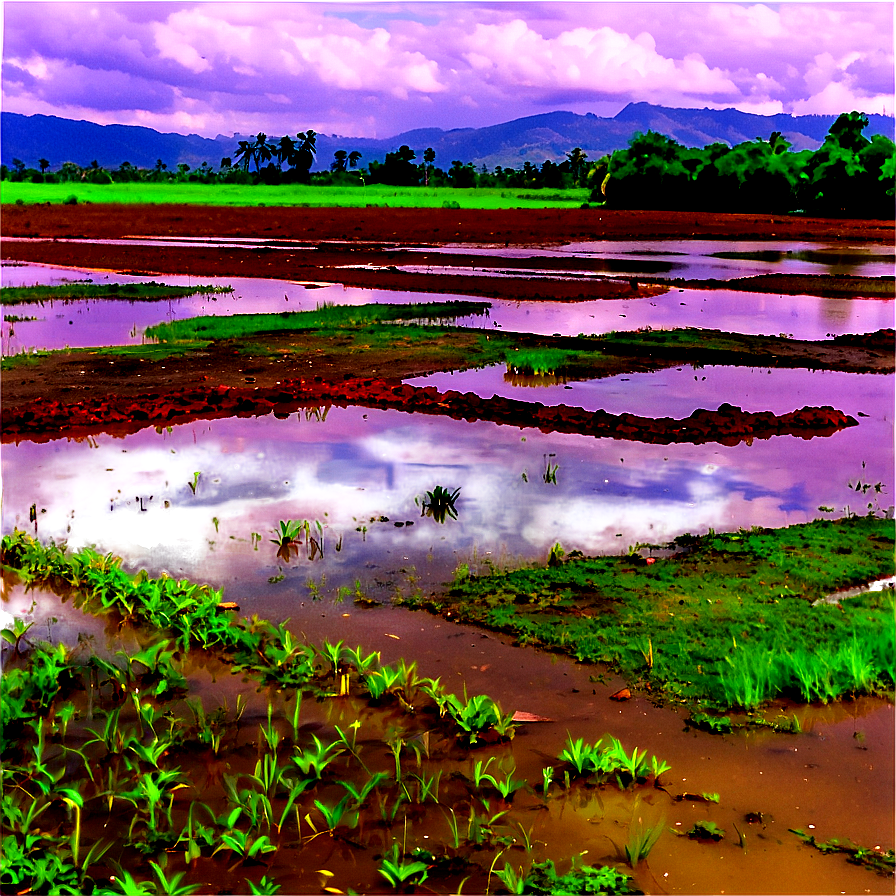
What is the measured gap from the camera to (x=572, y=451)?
993 cm

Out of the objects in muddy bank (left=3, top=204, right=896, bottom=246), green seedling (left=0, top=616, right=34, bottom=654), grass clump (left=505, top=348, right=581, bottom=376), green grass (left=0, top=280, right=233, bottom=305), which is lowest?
green seedling (left=0, top=616, right=34, bottom=654)

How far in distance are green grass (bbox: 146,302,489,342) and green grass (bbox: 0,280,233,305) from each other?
473 cm

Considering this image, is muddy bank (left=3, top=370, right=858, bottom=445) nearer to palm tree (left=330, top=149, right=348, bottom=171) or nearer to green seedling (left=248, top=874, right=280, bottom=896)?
green seedling (left=248, top=874, right=280, bottom=896)

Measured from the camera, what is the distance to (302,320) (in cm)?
1850

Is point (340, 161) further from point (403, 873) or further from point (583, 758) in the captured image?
point (403, 873)

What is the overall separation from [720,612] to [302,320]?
13.6 metres

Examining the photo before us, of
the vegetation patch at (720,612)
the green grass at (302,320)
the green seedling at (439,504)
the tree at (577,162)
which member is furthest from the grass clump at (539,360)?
the tree at (577,162)

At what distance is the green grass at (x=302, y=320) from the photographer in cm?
1716

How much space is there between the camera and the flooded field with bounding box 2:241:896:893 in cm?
407

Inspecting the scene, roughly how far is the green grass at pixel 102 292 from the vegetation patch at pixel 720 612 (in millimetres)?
18107

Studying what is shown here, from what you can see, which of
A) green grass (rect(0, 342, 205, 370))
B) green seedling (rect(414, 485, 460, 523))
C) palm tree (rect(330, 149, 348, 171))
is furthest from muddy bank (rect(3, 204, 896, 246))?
palm tree (rect(330, 149, 348, 171))

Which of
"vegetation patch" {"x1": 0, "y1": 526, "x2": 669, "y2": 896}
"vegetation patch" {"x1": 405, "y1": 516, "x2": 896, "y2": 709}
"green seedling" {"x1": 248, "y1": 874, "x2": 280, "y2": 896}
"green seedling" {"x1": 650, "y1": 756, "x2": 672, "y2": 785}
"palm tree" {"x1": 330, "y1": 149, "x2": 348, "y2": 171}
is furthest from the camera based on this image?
"palm tree" {"x1": 330, "y1": 149, "x2": 348, "y2": 171}

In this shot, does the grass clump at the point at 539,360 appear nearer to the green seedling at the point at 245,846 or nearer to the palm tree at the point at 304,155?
the green seedling at the point at 245,846

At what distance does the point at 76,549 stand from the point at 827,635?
520 centimetres
